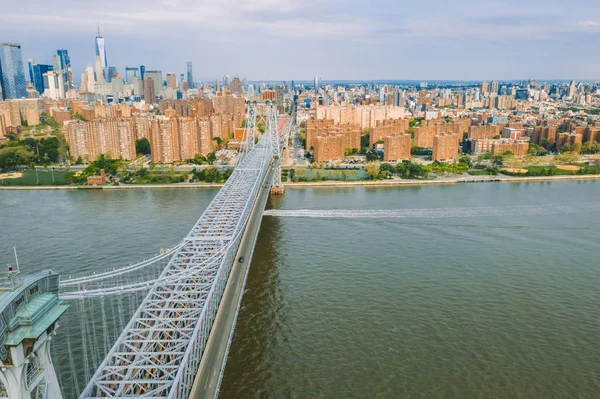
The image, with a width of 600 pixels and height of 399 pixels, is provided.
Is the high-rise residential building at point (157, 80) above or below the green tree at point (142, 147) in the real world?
above

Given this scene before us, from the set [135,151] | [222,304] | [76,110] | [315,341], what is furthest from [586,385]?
[76,110]

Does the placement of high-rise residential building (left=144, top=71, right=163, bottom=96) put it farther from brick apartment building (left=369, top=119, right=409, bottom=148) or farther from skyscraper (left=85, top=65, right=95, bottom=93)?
brick apartment building (left=369, top=119, right=409, bottom=148)

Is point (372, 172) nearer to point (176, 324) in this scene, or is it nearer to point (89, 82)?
point (176, 324)

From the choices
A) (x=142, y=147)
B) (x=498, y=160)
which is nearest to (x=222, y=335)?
(x=498, y=160)

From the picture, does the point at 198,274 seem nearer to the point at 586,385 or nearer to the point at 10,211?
the point at 586,385

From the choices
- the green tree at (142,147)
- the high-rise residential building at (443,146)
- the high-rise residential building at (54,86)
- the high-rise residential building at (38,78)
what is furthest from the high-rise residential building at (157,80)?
the high-rise residential building at (443,146)

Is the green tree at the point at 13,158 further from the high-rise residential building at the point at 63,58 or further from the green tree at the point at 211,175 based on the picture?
the high-rise residential building at the point at 63,58

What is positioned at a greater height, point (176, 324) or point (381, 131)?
point (381, 131)
